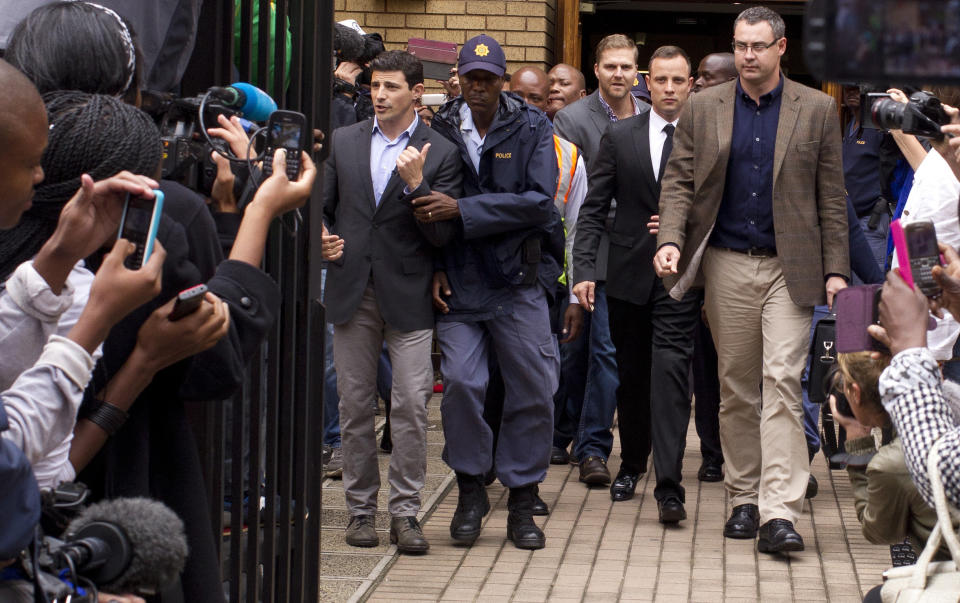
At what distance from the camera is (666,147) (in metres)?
7.04

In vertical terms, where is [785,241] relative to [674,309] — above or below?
above

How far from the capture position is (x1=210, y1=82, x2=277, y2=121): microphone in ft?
9.63

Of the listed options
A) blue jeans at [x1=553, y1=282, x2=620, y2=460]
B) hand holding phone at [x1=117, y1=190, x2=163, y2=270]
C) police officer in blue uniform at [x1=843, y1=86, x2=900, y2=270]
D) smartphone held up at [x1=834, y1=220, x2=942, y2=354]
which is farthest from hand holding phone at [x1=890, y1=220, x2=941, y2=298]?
police officer in blue uniform at [x1=843, y1=86, x2=900, y2=270]

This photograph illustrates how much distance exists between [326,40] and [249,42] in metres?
0.43

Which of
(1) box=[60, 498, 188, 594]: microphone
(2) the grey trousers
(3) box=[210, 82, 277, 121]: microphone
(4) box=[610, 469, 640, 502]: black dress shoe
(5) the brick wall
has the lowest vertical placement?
(4) box=[610, 469, 640, 502]: black dress shoe

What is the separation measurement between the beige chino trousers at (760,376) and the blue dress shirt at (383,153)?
4.90ft

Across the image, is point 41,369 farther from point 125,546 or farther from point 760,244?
point 760,244

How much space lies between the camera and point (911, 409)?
116 inches

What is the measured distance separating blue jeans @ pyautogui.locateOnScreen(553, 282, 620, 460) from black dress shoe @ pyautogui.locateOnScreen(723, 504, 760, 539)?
50.1 inches

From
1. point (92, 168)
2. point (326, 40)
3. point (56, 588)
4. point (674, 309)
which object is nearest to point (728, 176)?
point (674, 309)

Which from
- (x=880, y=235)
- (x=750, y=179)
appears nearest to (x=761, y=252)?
(x=750, y=179)

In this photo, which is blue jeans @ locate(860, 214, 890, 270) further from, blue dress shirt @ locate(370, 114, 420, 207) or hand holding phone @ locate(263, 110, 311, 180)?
hand holding phone @ locate(263, 110, 311, 180)

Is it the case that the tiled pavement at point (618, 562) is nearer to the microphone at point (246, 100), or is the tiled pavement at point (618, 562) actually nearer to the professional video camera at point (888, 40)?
the microphone at point (246, 100)

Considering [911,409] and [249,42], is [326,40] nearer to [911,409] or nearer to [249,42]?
[249,42]
